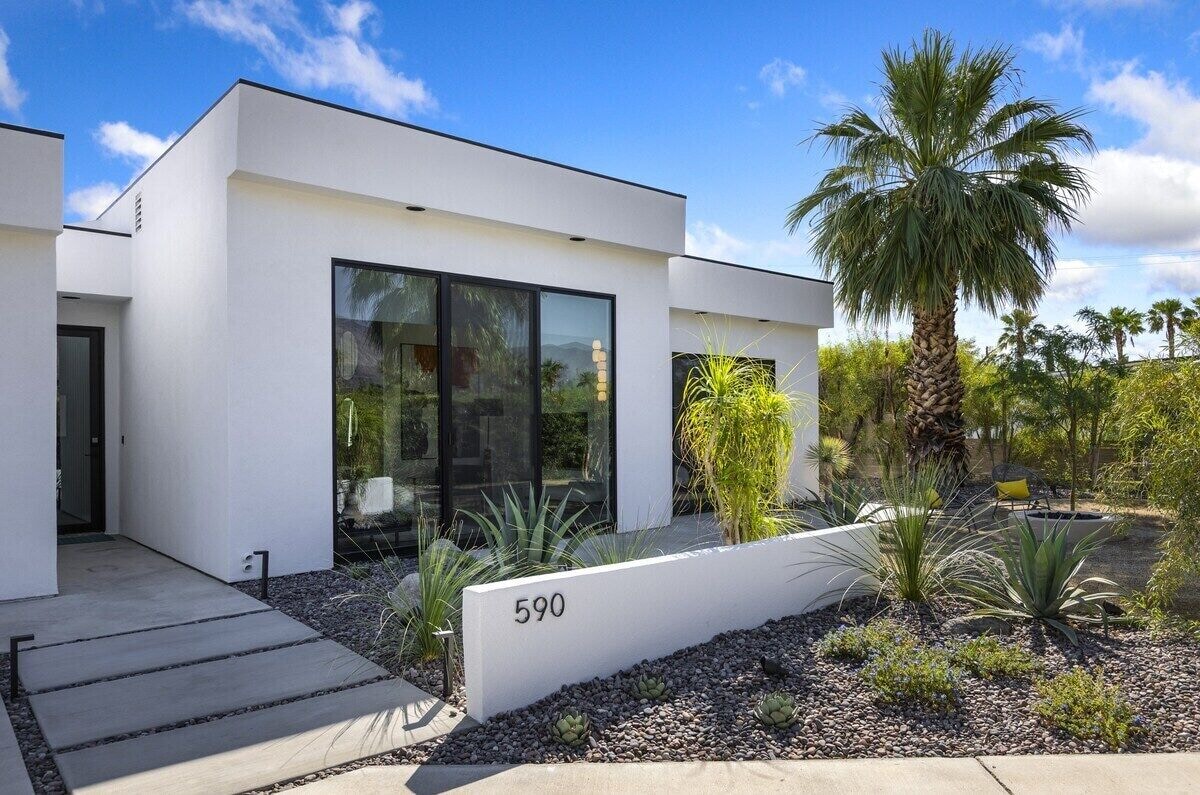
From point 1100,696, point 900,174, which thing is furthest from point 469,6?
point 1100,696

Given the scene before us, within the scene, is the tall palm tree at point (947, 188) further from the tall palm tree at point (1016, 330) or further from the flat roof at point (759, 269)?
the tall palm tree at point (1016, 330)

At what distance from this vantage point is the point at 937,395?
443 inches

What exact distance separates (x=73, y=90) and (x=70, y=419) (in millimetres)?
4660

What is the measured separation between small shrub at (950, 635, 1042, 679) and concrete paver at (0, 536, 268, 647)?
453 centimetres

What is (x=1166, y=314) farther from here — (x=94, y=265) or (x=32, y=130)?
(x=32, y=130)

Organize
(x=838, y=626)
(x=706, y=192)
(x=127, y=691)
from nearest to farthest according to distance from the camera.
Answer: (x=127, y=691)
(x=838, y=626)
(x=706, y=192)

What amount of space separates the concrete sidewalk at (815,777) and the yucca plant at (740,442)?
2311 millimetres

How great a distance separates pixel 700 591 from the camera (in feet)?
14.8

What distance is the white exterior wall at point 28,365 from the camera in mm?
5699

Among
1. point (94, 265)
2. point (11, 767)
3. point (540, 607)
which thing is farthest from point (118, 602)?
point (94, 265)

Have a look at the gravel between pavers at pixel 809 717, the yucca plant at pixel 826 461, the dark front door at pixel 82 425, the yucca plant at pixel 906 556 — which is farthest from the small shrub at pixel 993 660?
the dark front door at pixel 82 425

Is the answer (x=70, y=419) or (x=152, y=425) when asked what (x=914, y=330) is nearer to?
(x=152, y=425)

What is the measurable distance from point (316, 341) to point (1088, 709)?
5.92 meters

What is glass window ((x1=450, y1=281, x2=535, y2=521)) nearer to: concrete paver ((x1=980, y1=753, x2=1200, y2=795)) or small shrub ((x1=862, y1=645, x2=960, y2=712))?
small shrub ((x1=862, y1=645, x2=960, y2=712))
